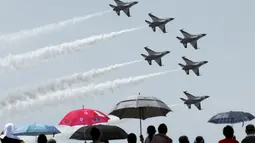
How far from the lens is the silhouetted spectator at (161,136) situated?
1912cm

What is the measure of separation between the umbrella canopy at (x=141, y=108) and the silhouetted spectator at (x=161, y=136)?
4.98 metres

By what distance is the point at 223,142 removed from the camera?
60.3 ft

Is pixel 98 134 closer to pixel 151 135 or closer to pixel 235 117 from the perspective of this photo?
pixel 151 135

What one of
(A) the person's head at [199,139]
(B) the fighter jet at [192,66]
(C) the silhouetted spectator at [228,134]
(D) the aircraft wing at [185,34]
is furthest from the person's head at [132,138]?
(D) the aircraft wing at [185,34]

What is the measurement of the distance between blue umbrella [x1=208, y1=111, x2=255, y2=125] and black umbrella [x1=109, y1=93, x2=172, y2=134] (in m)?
5.91

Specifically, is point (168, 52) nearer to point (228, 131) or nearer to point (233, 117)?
point (233, 117)

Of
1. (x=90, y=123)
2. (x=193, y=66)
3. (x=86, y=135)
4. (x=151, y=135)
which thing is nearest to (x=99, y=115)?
(x=90, y=123)

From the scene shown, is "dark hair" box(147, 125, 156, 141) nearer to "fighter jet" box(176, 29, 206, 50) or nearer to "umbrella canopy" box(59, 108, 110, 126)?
"umbrella canopy" box(59, 108, 110, 126)

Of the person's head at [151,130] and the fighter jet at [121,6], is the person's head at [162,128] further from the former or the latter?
the fighter jet at [121,6]

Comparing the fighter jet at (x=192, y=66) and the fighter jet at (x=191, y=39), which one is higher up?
the fighter jet at (x=191, y=39)

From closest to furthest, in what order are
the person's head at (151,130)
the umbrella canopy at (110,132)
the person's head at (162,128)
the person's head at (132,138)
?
the person's head at (132,138), the person's head at (162,128), the person's head at (151,130), the umbrella canopy at (110,132)

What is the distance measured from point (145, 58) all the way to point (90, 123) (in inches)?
2694

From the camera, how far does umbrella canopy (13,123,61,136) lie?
97.2 ft

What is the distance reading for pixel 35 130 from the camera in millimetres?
29688
